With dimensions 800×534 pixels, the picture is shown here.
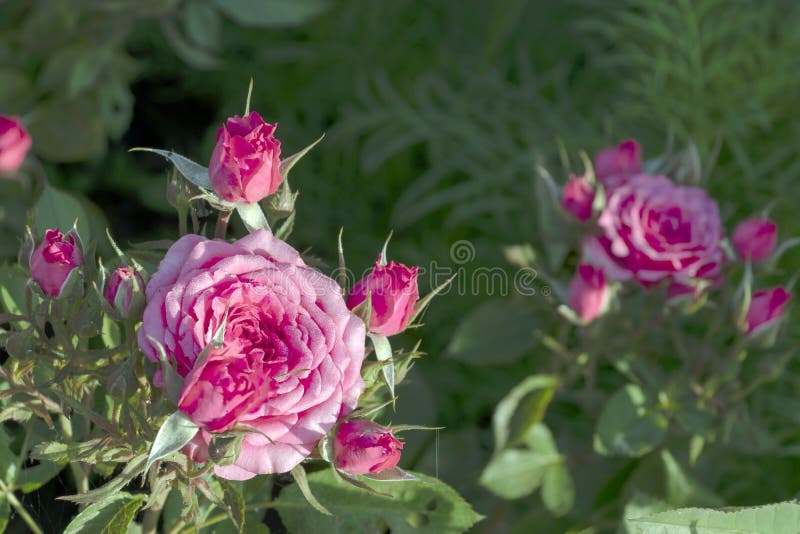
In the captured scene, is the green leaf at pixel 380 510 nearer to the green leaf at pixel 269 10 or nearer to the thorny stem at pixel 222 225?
the thorny stem at pixel 222 225

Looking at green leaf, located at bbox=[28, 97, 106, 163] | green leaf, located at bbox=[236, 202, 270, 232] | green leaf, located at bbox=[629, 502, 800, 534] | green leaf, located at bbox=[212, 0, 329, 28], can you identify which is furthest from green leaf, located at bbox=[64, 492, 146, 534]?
green leaf, located at bbox=[212, 0, 329, 28]

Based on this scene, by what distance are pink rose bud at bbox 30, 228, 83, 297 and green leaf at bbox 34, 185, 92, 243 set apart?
0.11 m

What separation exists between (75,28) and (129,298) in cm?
67

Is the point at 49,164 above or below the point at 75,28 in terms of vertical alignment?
below

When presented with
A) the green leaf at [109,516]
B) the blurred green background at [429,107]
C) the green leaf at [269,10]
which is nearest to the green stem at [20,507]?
the green leaf at [109,516]

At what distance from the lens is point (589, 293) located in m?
0.61

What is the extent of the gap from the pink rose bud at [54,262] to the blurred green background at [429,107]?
1.21 ft

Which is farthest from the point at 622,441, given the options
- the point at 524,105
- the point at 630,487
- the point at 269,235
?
the point at 524,105

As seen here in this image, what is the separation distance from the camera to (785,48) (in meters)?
1.00

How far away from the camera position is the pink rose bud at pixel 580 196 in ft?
2.04

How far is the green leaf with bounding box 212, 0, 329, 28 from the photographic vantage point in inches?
38.9

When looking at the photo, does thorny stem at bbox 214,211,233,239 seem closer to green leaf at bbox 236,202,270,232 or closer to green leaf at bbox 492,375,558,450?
green leaf at bbox 236,202,270,232

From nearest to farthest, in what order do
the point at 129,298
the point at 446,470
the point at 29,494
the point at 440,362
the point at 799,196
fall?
the point at 129,298 → the point at 29,494 → the point at 446,470 → the point at 799,196 → the point at 440,362

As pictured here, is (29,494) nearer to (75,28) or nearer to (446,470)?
(446,470)
